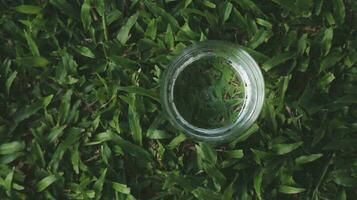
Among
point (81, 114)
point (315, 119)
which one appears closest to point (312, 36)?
point (315, 119)

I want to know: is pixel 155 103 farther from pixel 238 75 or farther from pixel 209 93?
pixel 238 75

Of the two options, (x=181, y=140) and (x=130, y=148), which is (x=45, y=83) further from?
(x=181, y=140)

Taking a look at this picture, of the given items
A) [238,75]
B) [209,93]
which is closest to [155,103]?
[209,93]

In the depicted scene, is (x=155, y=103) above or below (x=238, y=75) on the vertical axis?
below
